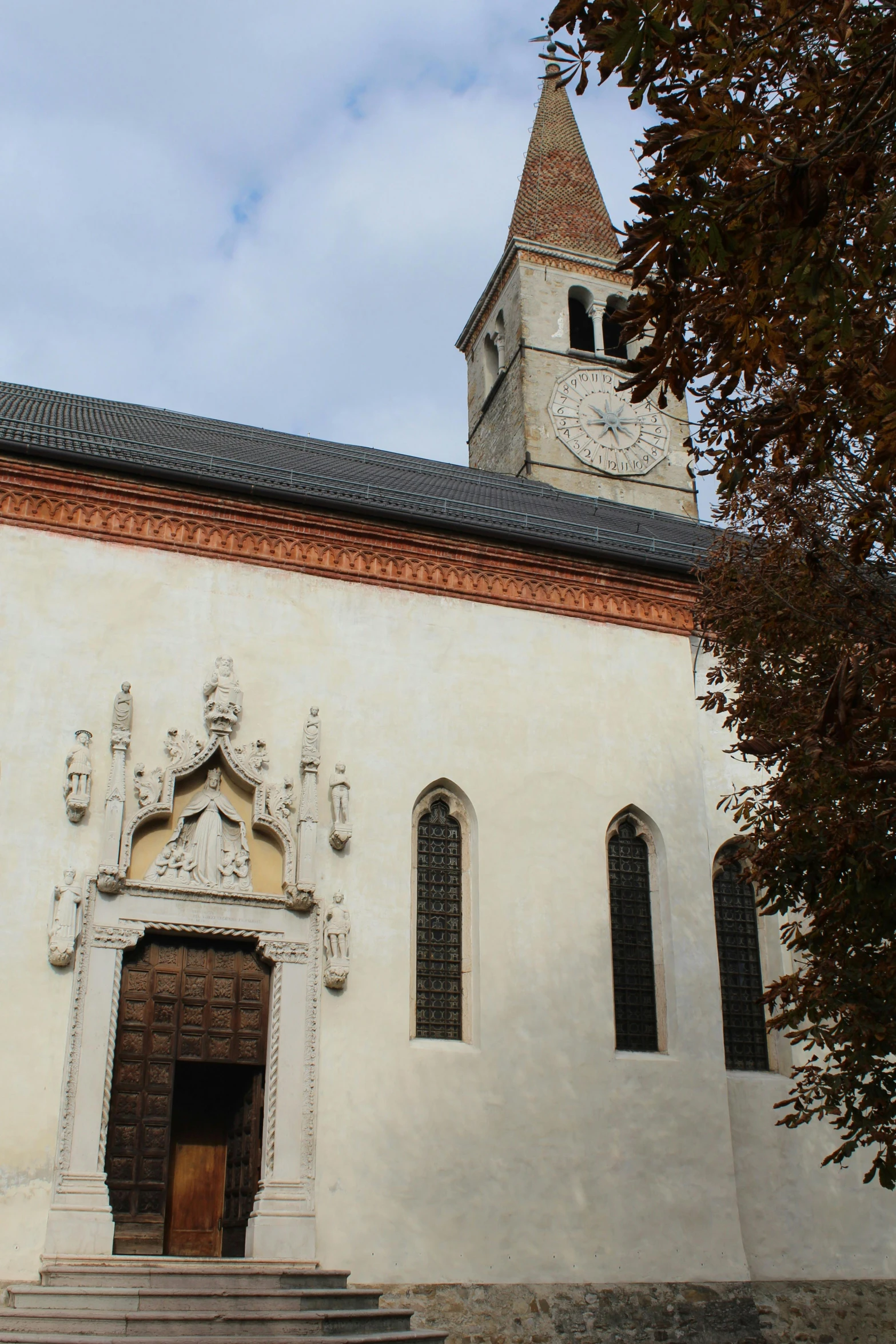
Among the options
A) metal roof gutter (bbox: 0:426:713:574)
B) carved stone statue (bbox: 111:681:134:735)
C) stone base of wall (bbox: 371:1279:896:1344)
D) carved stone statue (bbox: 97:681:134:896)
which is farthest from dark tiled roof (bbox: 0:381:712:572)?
stone base of wall (bbox: 371:1279:896:1344)

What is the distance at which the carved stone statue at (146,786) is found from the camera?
1267cm

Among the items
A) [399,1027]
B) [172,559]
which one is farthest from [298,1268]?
[172,559]

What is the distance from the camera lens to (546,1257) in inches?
499

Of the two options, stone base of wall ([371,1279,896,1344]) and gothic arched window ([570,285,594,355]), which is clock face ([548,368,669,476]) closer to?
gothic arched window ([570,285,594,355])

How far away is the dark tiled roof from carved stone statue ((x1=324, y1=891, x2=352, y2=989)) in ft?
15.6

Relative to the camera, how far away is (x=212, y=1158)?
41.7 feet

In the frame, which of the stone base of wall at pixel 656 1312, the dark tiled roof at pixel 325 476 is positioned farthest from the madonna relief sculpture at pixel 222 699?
the stone base of wall at pixel 656 1312

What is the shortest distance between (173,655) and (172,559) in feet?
3.83

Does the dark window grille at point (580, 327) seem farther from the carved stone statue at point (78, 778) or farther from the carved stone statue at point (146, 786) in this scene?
the carved stone statue at point (78, 778)

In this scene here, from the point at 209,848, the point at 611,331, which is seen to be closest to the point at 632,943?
the point at 209,848

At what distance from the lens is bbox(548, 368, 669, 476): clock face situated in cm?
2577

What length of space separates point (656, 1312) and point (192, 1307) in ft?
17.4

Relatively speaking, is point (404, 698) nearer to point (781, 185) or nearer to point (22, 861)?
point (22, 861)

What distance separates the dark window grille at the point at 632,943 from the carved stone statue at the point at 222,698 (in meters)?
4.96
